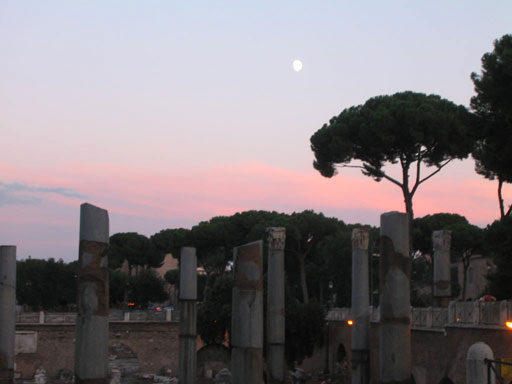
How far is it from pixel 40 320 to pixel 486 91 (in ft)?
91.4

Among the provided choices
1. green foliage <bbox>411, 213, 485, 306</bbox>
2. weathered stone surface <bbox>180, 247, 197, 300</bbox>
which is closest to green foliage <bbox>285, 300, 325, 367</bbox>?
weathered stone surface <bbox>180, 247, 197, 300</bbox>

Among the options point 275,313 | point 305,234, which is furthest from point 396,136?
point 305,234

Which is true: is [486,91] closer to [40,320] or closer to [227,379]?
[227,379]

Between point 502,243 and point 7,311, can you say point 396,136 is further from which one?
point 7,311

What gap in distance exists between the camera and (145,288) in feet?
209

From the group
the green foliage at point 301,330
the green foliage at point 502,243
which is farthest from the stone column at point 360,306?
the green foliage at point 301,330

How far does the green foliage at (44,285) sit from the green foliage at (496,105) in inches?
1859

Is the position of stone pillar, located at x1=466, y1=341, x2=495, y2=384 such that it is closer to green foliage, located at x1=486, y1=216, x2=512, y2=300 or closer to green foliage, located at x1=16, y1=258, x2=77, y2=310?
green foliage, located at x1=486, y1=216, x2=512, y2=300

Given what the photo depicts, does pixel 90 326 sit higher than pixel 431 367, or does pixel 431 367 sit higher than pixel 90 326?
pixel 90 326

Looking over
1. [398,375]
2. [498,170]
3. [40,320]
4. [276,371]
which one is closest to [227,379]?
[40,320]

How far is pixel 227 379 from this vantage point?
1471 inches

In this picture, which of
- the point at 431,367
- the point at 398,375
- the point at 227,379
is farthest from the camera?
the point at 227,379

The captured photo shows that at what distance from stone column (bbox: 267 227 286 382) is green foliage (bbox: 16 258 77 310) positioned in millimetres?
39667

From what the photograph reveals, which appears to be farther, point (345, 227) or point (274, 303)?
point (345, 227)
